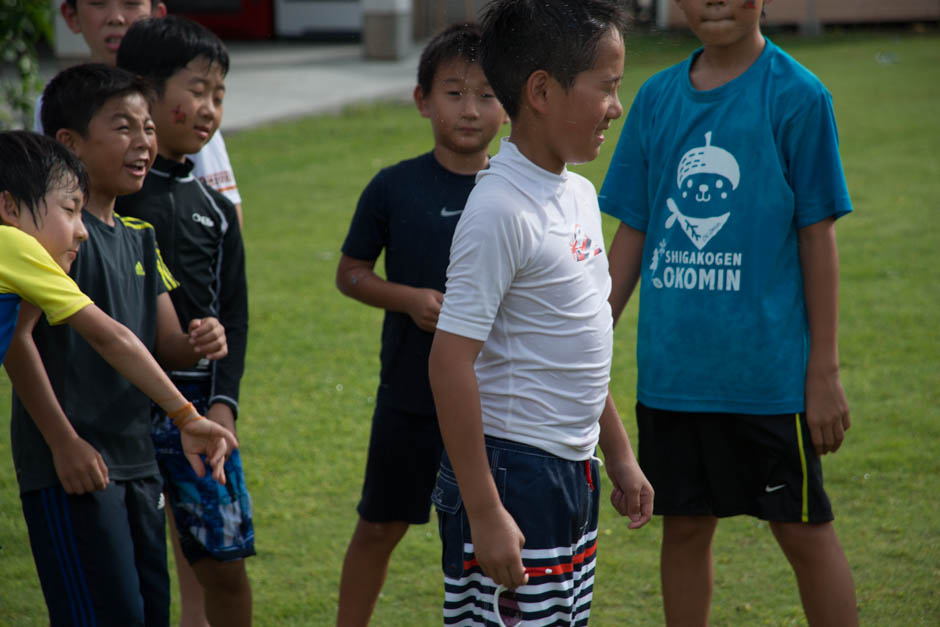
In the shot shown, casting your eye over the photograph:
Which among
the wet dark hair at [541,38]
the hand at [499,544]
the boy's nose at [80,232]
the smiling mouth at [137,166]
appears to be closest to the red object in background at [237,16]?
the smiling mouth at [137,166]

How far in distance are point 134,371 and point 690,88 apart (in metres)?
1.43

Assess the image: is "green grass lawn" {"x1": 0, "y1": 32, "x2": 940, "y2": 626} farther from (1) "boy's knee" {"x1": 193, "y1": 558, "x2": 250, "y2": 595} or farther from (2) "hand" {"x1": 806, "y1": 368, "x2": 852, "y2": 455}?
(2) "hand" {"x1": 806, "y1": 368, "x2": 852, "y2": 455}

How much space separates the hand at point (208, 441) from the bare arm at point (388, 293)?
58cm

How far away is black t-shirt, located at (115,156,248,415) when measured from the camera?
2.65m

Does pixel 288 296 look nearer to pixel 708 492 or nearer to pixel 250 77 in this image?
pixel 708 492

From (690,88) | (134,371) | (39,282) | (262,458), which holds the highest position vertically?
(690,88)

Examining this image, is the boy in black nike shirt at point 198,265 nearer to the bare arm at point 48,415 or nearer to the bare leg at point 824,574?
the bare arm at point 48,415

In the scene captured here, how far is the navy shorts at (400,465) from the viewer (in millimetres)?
2693

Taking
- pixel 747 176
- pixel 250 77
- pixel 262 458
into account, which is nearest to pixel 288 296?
pixel 262 458

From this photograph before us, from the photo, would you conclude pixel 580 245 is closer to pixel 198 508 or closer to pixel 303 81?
pixel 198 508

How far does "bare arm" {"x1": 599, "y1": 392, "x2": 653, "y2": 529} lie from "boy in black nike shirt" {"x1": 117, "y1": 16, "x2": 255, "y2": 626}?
1.00 meters

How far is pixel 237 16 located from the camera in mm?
21719

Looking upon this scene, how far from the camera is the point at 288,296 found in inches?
247

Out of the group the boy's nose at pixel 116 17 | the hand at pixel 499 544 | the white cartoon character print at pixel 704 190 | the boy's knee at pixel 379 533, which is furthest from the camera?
the boy's nose at pixel 116 17
